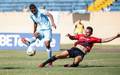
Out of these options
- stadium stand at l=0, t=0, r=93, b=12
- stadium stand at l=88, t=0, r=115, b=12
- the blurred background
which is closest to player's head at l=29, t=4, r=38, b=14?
the blurred background

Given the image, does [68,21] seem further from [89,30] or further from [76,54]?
[89,30]

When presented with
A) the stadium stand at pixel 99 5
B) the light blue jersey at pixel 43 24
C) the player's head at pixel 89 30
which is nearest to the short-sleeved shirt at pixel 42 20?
the light blue jersey at pixel 43 24

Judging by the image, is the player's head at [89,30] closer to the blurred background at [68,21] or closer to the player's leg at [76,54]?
the player's leg at [76,54]

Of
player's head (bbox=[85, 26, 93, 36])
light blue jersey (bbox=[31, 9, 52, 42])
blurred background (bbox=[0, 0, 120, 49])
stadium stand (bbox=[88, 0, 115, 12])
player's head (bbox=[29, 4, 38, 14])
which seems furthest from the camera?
stadium stand (bbox=[88, 0, 115, 12])

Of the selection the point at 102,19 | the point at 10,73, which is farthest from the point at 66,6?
the point at 10,73

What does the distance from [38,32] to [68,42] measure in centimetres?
1886

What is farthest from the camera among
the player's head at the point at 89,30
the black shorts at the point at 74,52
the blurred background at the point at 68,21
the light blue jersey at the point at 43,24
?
the blurred background at the point at 68,21

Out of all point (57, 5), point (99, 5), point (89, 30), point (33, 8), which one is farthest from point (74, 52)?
point (99, 5)

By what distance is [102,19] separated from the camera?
3678cm

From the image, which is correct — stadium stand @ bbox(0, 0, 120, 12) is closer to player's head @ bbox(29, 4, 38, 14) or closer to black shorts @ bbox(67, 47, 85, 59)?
player's head @ bbox(29, 4, 38, 14)

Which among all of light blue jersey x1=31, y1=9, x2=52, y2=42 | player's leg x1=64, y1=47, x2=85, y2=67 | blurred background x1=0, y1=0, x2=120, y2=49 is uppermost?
light blue jersey x1=31, y1=9, x2=52, y2=42

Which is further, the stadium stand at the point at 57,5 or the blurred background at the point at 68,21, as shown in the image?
the stadium stand at the point at 57,5

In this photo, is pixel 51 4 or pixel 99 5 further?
pixel 99 5

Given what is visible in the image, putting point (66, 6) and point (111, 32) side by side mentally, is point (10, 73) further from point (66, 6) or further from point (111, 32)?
point (66, 6)
